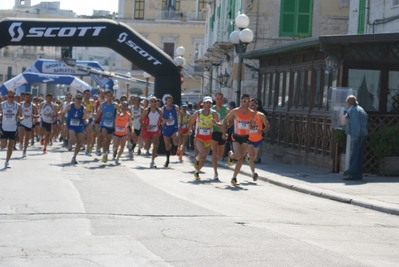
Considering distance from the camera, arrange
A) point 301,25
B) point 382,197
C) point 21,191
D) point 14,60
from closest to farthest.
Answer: point 21,191
point 382,197
point 301,25
point 14,60

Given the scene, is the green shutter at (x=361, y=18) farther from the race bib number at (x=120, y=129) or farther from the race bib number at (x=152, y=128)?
the race bib number at (x=120, y=129)

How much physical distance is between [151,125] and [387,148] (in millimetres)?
6213

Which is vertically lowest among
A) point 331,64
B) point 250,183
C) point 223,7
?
point 250,183

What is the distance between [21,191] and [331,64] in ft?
31.8

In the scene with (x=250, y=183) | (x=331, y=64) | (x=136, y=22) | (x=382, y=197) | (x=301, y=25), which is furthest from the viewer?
(x=136, y=22)

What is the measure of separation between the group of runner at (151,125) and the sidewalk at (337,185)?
957mm

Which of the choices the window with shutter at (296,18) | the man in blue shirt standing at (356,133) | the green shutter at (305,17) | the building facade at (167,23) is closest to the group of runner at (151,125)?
the man in blue shirt standing at (356,133)

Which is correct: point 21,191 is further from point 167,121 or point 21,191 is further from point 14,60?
point 14,60

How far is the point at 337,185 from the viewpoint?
18250 millimetres

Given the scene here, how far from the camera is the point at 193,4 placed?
79.8 meters

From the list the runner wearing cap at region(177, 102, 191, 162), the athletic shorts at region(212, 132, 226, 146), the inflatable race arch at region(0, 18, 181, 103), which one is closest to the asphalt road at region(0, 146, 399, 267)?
the athletic shorts at region(212, 132, 226, 146)

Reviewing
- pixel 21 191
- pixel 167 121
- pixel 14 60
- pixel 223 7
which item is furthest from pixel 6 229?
pixel 14 60

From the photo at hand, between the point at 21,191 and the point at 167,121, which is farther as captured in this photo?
the point at 167,121

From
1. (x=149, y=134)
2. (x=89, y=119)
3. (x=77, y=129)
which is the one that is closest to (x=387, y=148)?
(x=149, y=134)
